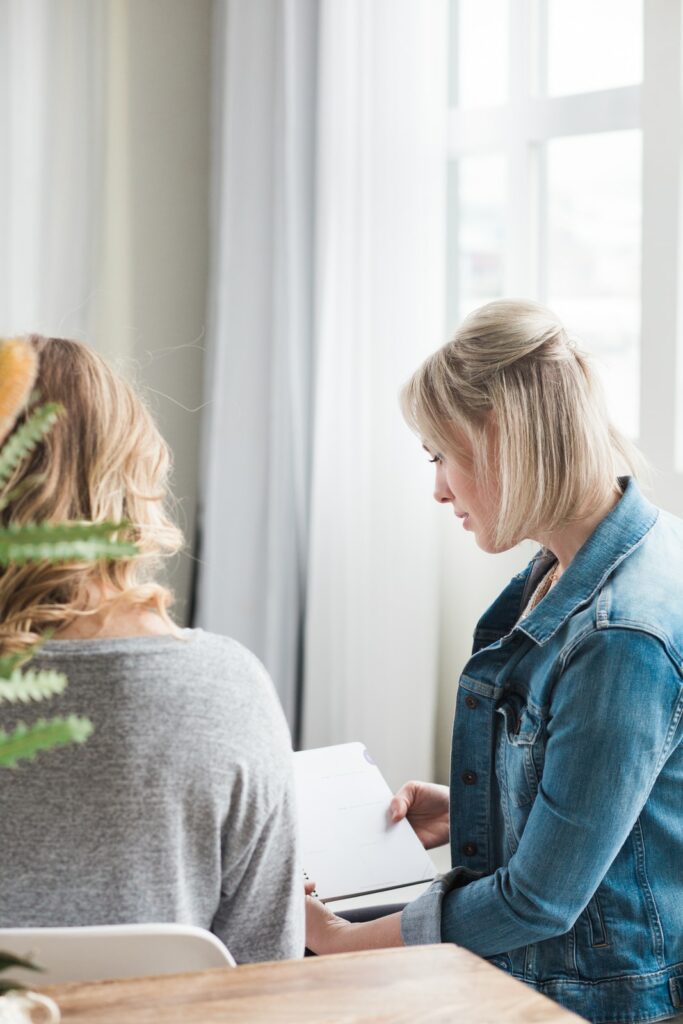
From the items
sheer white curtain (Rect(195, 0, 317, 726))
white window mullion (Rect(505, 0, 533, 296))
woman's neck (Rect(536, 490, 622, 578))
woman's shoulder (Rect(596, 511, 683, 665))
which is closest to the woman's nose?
woman's neck (Rect(536, 490, 622, 578))

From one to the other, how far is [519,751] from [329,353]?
181 centimetres

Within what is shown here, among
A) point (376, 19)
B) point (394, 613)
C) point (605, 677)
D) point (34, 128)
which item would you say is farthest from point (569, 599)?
point (34, 128)

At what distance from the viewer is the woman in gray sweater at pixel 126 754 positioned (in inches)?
36.8

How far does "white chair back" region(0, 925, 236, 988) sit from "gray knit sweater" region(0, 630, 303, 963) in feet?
0.40

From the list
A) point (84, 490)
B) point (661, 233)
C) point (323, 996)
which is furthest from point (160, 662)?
point (661, 233)

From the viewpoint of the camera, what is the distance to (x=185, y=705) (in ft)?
3.11

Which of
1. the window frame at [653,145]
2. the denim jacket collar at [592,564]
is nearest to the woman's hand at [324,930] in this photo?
the denim jacket collar at [592,564]

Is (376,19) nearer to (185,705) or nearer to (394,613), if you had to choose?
(394,613)

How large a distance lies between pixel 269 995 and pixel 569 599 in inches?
24.9

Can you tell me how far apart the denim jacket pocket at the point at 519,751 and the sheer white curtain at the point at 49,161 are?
6.58ft

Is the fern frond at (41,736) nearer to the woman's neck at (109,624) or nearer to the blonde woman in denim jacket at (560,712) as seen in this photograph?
the woman's neck at (109,624)

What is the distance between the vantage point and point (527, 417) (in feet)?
4.18

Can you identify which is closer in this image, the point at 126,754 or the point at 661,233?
the point at 126,754

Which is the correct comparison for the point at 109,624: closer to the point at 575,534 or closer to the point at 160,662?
the point at 160,662
